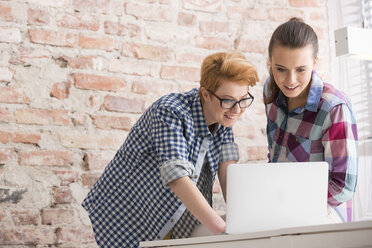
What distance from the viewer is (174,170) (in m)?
1.57

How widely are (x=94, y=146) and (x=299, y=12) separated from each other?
131cm

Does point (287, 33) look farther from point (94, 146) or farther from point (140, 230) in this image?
point (94, 146)

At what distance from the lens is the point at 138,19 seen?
2.37 meters

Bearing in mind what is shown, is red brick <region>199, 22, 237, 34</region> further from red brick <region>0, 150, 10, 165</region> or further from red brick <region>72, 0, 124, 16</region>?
red brick <region>0, 150, 10, 165</region>

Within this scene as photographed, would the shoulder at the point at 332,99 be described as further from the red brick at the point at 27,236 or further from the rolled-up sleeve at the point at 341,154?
the red brick at the point at 27,236

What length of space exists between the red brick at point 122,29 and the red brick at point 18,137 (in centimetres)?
58

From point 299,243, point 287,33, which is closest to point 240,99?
point 287,33

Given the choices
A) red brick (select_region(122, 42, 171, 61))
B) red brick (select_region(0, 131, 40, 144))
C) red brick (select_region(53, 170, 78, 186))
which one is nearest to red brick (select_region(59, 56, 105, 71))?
red brick (select_region(122, 42, 171, 61))

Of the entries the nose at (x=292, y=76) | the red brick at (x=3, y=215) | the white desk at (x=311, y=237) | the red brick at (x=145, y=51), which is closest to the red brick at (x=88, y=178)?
the red brick at (x=3, y=215)

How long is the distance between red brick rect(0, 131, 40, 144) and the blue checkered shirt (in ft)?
1.48

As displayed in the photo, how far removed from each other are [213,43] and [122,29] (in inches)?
18.5

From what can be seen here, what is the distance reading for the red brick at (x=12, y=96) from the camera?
2.12 metres

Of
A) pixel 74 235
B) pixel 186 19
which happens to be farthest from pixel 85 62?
pixel 74 235

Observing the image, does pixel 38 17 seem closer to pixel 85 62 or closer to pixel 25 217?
pixel 85 62
